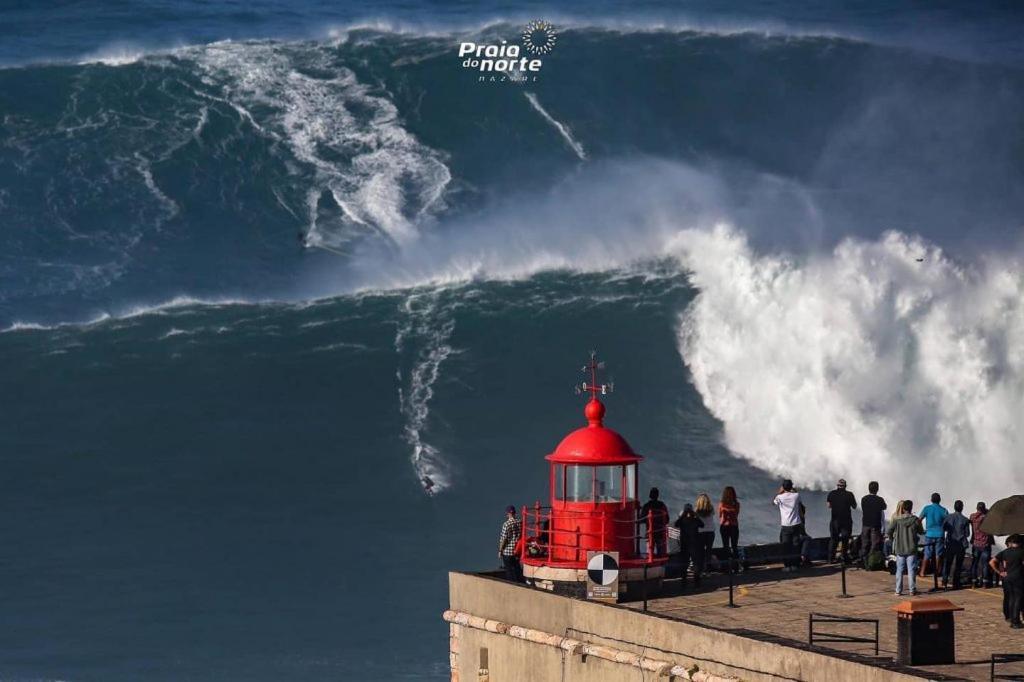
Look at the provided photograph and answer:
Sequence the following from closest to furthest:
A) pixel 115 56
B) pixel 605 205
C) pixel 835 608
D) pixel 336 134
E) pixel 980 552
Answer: pixel 835 608, pixel 980 552, pixel 605 205, pixel 336 134, pixel 115 56

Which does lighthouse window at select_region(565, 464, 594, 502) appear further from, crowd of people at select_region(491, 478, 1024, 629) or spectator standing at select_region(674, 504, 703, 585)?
spectator standing at select_region(674, 504, 703, 585)

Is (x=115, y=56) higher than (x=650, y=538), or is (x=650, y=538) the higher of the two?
(x=115, y=56)

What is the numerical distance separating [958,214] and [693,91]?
27.0 feet

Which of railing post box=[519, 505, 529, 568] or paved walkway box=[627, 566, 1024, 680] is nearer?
paved walkway box=[627, 566, 1024, 680]

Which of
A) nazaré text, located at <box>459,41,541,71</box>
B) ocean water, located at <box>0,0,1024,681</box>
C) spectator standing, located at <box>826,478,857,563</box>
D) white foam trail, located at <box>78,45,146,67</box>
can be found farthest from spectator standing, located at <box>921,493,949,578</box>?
white foam trail, located at <box>78,45,146,67</box>

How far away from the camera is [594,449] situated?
21.3 meters

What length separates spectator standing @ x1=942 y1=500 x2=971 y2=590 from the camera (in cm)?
2188

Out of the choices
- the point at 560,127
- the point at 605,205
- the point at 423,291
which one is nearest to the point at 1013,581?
the point at 423,291

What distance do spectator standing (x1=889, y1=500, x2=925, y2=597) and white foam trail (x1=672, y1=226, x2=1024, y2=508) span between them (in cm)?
1269

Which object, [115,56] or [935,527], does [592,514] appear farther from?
[115,56]

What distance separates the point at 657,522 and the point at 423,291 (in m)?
20.7

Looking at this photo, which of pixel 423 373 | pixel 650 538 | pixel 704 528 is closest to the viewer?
pixel 650 538

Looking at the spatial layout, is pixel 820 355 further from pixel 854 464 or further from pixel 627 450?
pixel 627 450

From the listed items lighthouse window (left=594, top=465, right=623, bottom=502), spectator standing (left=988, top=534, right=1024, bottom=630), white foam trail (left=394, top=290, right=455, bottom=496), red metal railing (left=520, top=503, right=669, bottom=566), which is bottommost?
spectator standing (left=988, top=534, right=1024, bottom=630)
